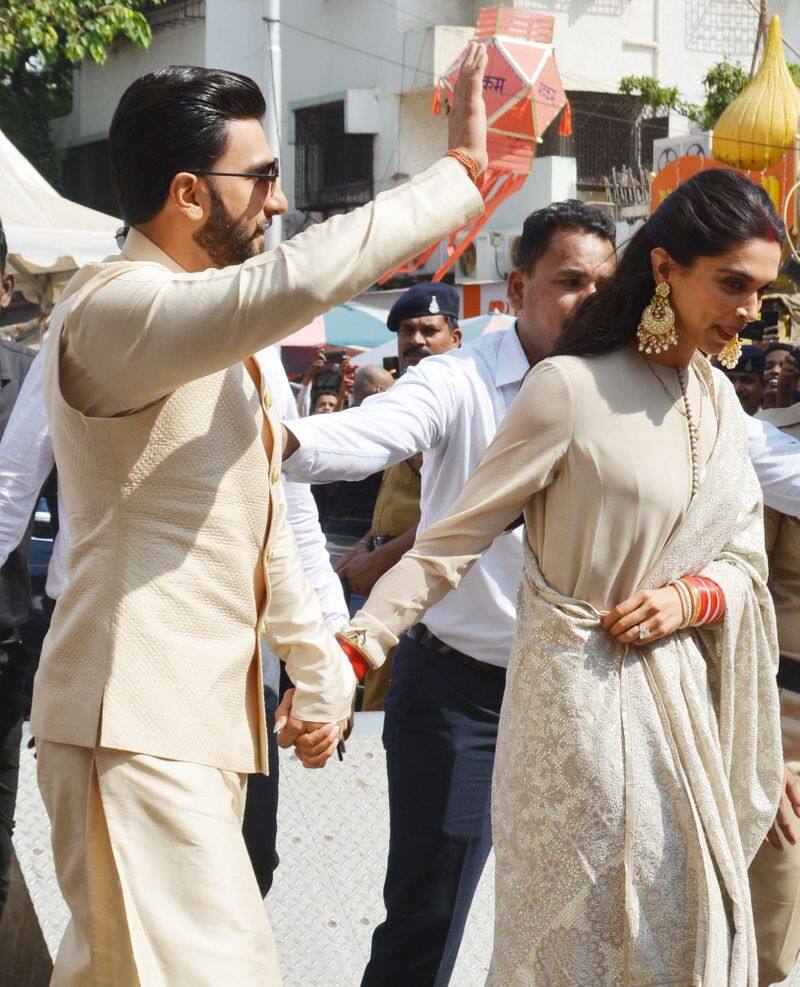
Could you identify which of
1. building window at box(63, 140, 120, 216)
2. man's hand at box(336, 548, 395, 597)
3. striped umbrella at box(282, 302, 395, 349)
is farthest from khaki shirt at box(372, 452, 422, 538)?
building window at box(63, 140, 120, 216)

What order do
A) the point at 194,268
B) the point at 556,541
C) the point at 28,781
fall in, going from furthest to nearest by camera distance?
the point at 28,781, the point at 556,541, the point at 194,268

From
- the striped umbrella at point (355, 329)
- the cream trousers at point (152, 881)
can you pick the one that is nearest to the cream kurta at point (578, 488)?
the cream trousers at point (152, 881)

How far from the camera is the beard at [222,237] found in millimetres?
2561

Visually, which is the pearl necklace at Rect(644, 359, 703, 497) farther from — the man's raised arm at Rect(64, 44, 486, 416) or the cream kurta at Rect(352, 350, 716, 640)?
the man's raised arm at Rect(64, 44, 486, 416)

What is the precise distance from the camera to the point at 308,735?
2.82 metres

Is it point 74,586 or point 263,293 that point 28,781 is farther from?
point 263,293

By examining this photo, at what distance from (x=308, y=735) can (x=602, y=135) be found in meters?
24.4

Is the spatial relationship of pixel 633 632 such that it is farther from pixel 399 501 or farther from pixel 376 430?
pixel 399 501

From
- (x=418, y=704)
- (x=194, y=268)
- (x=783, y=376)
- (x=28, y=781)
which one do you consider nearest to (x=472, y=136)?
(x=194, y=268)

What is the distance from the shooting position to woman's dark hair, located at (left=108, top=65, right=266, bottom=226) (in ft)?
8.35

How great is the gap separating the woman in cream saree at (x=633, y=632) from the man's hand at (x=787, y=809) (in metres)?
0.22

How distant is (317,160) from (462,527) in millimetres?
24613

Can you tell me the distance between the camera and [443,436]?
11.9 ft

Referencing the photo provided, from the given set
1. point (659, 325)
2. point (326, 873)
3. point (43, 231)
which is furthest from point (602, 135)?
point (659, 325)
